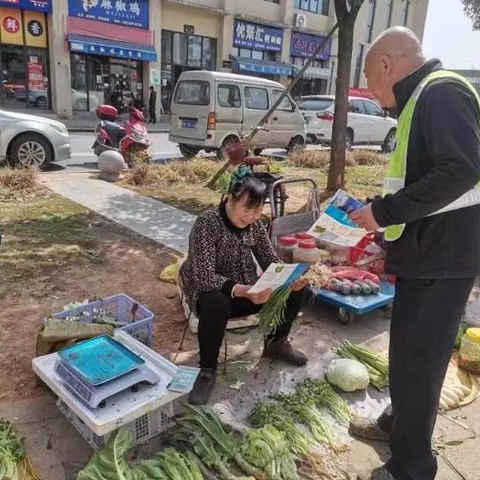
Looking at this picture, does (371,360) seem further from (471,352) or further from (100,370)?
(100,370)

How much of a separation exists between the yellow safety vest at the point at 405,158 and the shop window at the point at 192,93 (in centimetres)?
908

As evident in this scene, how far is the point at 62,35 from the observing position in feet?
56.9

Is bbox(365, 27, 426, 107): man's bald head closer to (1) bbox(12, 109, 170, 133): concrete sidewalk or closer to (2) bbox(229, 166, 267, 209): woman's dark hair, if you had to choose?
(2) bbox(229, 166, 267, 209): woman's dark hair

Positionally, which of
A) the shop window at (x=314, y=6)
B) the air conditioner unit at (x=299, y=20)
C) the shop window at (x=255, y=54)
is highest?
the shop window at (x=314, y=6)

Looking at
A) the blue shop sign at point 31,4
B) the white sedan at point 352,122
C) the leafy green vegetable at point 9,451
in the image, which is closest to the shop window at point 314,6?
the white sedan at point 352,122

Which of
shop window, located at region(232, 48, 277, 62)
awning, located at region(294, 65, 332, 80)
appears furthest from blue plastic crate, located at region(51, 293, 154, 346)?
awning, located at region(294, 65, 332, 80)

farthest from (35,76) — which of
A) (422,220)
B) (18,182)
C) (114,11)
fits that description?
(422,220)

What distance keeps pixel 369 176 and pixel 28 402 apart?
27.5ft

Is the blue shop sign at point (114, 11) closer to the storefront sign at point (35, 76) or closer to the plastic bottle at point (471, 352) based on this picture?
the storefront sign at point (35, 76)

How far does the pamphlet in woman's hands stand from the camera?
8.02 ft

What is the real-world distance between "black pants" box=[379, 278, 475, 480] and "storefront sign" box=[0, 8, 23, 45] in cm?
1845

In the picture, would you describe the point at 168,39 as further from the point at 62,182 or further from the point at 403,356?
the point at 403,356

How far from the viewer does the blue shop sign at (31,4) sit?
1619 centimetres

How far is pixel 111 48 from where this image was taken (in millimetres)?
18438
